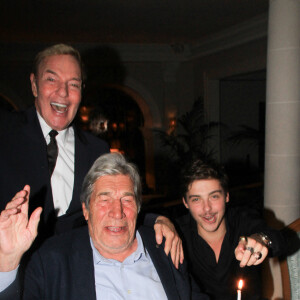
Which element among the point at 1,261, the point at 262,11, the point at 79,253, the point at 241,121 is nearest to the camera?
the point at 1,261

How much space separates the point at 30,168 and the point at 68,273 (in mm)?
595

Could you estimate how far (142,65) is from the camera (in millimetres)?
9539

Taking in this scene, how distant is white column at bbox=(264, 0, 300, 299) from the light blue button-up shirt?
2.26 metres

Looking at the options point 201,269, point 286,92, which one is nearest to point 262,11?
point 286,92

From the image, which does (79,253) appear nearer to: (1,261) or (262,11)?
(1,261)

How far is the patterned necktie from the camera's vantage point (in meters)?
1.99

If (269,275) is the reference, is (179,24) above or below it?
above

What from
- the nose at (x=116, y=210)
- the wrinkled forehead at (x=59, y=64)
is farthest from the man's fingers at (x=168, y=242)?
the wrinkled forehead at (x=59, y=64)

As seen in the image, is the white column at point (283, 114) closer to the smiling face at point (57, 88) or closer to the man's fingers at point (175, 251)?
the man's fingers at point (175, 251)

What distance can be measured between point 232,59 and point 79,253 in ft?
22.4

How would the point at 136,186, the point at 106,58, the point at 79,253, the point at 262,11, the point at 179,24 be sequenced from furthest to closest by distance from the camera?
the point at 106,58, the point at 179,24, the point at 262,11, the point at 136,186, the point at 79,253

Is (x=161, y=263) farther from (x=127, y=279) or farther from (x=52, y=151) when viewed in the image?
(x=52, y=151)

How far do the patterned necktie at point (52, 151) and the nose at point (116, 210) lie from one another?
473 mm

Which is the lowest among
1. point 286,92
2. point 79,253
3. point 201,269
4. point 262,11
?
point 201,269
